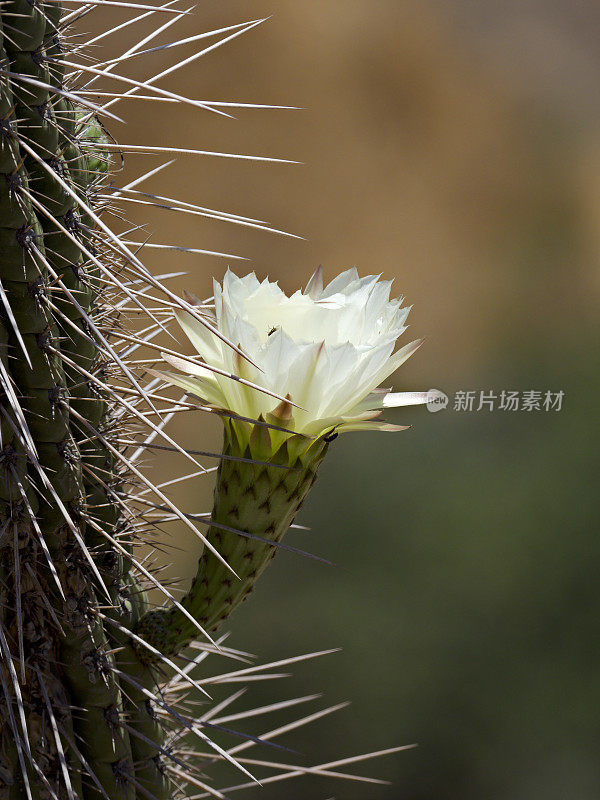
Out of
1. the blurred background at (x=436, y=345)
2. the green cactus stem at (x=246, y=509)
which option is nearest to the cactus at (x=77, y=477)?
the green cactus stem at (x=246, y=509)

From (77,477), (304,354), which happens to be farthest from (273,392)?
(77,477)

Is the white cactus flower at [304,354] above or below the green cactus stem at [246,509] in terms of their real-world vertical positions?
above

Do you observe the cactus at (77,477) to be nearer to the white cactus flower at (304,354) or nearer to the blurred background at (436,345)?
the white cactus flower at (304,354)

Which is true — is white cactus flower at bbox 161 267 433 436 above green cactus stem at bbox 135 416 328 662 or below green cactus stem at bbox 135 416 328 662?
above

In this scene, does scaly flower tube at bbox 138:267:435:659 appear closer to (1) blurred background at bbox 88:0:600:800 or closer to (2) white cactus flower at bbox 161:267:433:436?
(2) white cactus flower at bbox 161:267:433:436

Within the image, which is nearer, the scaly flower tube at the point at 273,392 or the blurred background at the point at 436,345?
the scaly flower tube at the point at 273,392

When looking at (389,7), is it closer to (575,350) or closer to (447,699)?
(575,350)

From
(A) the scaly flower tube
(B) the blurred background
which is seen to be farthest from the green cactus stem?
(B) the blurred background
